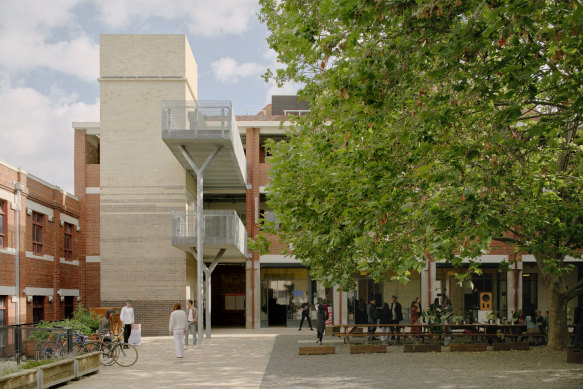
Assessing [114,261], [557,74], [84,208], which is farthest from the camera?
[84,208]

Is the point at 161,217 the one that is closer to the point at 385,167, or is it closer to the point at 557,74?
the point at 385,167

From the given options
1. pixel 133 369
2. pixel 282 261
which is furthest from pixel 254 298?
pixel 133 369

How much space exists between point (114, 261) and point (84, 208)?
5.18 m

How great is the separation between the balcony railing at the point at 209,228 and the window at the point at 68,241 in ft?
26.2

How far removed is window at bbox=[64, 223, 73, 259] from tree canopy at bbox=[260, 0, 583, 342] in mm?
17167

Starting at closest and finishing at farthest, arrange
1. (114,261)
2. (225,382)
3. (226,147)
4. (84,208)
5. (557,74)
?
(557,74) < (225,382) < (226,147) < (114,261) < (84,208)

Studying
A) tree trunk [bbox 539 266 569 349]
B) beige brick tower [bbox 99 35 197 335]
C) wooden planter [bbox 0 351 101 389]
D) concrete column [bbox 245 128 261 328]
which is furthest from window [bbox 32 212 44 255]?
tree trunk [bbox 539 266 569 349]

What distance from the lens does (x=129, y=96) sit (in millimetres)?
30656

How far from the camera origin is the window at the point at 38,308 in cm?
2698

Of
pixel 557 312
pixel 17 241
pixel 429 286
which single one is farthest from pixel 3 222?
pixel 429 286

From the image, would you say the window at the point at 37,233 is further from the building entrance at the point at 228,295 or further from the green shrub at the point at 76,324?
the building entrance at the point at 228,295

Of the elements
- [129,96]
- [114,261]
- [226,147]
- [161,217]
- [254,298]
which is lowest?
[254,298]

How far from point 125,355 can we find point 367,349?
7265mm

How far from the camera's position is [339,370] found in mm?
15984
